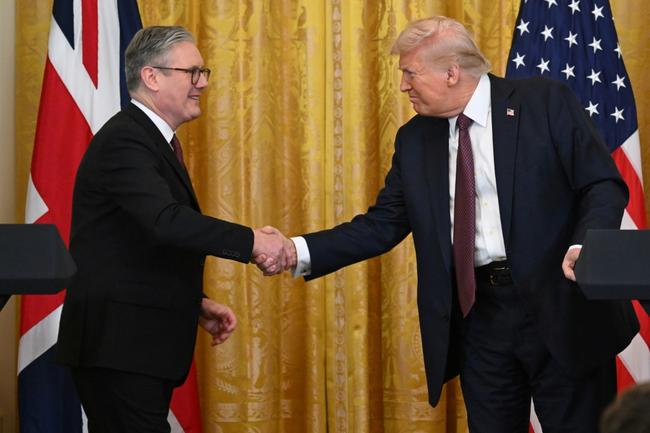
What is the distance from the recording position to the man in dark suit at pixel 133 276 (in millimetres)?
2982

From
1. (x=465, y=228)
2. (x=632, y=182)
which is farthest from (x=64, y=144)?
(x=632, y=182)

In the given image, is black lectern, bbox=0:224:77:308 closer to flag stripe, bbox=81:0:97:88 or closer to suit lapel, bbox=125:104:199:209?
suit lapel, bbox=125:104:199:209

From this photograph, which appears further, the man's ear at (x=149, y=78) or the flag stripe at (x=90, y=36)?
the flag stripe at (x=90, y=36)

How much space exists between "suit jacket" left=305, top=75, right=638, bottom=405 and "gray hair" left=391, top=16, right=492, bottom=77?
0.09 metres

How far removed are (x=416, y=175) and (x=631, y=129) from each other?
1.58 m

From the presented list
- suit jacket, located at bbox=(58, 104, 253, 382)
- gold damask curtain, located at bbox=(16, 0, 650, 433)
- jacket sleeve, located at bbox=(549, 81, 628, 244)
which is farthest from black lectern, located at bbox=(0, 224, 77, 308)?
gold damask curtain, located at bbox=(16, 0, 650, 433)

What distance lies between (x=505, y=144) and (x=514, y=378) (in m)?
0.71

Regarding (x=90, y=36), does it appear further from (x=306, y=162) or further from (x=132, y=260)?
(x=132, y=260)

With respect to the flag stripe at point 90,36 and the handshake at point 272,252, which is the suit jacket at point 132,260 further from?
the flag stripe at point 90,36

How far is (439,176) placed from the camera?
3.28 m

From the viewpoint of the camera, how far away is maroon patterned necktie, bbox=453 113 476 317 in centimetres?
312

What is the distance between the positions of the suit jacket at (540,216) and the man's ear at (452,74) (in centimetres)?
12

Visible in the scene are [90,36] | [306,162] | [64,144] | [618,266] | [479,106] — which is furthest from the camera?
[306,162]

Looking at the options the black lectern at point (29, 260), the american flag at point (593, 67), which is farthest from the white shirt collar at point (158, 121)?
the american flag at point (593, 67)
